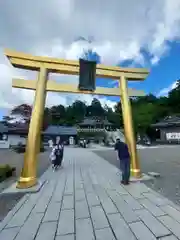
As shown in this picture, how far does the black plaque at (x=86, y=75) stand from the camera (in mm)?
8570

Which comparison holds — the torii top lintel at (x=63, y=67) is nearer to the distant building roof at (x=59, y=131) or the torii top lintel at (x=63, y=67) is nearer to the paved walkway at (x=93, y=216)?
the paved walkway at (x=93, y=216)

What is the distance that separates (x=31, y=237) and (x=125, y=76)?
7665 millimetres

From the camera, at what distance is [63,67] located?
8.55 meters

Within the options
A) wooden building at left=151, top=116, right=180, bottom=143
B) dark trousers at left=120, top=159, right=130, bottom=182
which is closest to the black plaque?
dark trousers at left=120, top=159, right=130, bottom=182

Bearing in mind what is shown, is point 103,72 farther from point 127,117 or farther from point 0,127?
point 0,127

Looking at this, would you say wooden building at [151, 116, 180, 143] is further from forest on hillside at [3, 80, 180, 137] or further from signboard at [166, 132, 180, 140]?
forest on hillside at [3, 80, 180, 137]

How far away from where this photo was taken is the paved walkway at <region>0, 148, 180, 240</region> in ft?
11.0

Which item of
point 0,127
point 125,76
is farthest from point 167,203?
point 0,127

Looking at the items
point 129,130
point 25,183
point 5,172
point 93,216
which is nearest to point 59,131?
point 5,172

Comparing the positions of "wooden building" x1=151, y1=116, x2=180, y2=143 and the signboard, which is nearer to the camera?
the signboard

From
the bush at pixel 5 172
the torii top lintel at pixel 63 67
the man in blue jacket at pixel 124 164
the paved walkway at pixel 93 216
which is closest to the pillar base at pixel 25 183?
the paved walkway at pixel 93 216

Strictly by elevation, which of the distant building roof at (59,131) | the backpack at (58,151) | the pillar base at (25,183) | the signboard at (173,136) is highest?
the distant building roof at (59,131)

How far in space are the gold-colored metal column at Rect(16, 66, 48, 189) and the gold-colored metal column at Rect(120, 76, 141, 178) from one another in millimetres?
3558

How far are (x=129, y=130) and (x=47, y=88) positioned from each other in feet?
13.1
